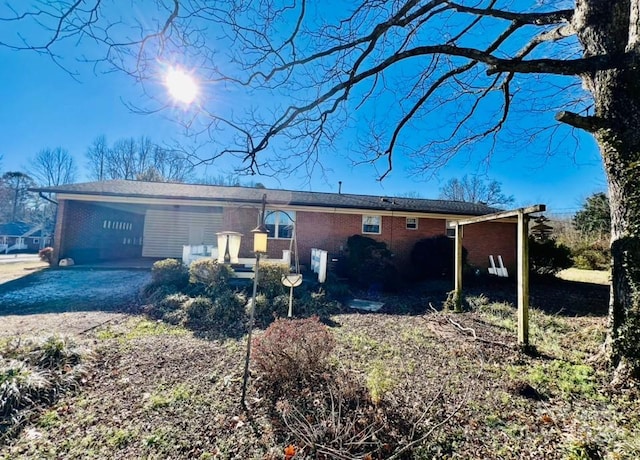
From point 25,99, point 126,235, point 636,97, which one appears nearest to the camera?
point 636,97

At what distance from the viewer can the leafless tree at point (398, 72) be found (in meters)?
3.38

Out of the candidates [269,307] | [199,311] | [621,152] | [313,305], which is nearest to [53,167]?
[199,311]

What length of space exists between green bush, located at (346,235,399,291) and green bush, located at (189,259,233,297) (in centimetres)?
500

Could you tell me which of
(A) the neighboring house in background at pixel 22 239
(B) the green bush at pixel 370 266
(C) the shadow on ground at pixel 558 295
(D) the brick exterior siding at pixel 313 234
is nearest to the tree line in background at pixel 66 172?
(A) the neighboring house in background at pixel 22 239

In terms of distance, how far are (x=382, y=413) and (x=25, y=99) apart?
802 cm

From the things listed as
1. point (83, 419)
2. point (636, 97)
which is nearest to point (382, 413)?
point (83, 419)

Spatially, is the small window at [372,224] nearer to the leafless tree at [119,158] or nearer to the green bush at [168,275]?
the green bush at [168,275]

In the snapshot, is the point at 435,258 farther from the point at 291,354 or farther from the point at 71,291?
the point at 71,291

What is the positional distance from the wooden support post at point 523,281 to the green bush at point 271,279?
5.16 m

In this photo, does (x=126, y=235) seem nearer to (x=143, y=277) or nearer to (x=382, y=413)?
(x=143, y=277)

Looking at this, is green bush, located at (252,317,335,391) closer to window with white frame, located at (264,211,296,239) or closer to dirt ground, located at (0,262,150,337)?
dirt ground, located at (0,262,150,337)

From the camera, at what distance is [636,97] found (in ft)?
11.5

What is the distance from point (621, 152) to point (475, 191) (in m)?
28.1

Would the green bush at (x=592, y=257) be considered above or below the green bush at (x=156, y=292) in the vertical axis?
above
